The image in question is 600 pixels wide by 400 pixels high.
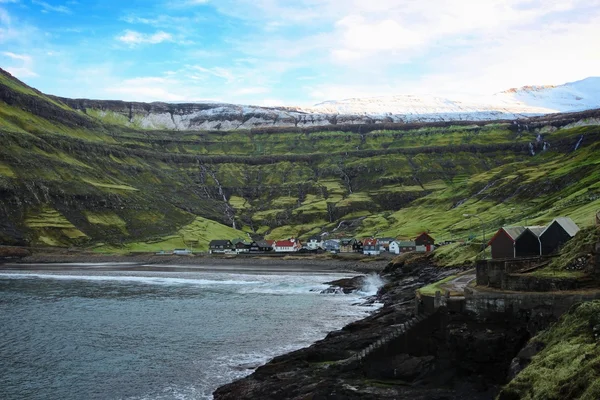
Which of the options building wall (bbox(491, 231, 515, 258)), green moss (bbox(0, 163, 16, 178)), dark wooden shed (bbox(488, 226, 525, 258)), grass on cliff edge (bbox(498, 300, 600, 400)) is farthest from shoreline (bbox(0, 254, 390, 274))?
grass on cliff edge (bbox(498, 300, 600, 400))

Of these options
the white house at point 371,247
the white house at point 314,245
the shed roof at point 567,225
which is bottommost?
the white house at point 314,245

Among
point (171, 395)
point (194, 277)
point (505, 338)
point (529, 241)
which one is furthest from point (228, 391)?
point (194, 277)

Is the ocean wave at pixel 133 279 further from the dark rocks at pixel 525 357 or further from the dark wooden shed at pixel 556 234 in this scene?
the dark rocks at pixel 525 357

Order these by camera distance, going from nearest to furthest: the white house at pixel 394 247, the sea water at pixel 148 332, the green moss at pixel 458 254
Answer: the sea water at pixel 148 332, the green moss at pixel 458 254, the white house at pixel 394 247

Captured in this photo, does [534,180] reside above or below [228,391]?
above

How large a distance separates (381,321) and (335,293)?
38.9m

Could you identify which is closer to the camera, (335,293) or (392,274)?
(335,293)

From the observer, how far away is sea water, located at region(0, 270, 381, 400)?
39.1 meters

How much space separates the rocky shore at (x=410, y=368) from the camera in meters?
28.7

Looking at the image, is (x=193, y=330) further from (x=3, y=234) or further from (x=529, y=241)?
(x=3, y=234)

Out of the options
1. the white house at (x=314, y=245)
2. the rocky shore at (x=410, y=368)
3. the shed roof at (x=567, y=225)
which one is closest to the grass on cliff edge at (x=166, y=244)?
the white house at (x=314, y=245)

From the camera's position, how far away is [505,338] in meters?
30.7

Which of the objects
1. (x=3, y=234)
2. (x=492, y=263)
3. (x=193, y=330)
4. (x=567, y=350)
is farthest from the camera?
(x=3, y=234)

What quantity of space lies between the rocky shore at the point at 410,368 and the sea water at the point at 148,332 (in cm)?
476
